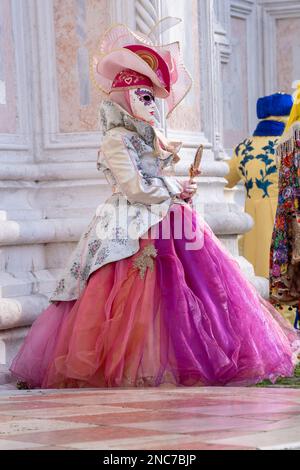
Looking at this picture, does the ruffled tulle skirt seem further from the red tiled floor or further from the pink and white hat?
the red tiled floor

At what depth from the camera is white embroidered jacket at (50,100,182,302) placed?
649 cm

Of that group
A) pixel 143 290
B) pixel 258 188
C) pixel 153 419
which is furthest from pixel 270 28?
pixel 153 419

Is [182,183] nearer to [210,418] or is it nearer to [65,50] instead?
[65,50]

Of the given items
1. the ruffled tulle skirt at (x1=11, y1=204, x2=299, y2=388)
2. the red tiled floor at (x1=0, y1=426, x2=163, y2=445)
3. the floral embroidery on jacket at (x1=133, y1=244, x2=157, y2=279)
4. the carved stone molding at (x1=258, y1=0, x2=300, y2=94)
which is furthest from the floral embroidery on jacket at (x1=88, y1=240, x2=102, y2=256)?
the carved stone molding at (x1=258, y1=0, x2=300, y2=94)

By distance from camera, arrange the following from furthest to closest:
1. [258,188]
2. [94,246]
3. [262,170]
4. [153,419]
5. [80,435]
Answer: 1. [258,188]
2. [262,170]
3. [94,246]
4. [153,419]
5. [80,435]

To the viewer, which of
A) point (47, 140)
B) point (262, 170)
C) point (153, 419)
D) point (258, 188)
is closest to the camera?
point (153, 419)

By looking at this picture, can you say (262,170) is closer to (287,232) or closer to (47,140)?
(287,232)

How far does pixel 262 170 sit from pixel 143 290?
2736 millimetres

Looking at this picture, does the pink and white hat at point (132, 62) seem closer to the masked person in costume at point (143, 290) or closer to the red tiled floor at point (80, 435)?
the masked person in costume at point (143, 290)

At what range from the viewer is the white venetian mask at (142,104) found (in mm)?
6649

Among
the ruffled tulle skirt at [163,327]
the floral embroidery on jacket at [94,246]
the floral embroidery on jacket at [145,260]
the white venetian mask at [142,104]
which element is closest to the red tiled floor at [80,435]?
the ruffled tulle skirt at [163,327]

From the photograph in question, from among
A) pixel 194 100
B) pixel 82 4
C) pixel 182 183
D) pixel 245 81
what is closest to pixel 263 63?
pixel 245 81

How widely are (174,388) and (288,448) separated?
86.2 inches

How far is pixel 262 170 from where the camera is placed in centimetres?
894
